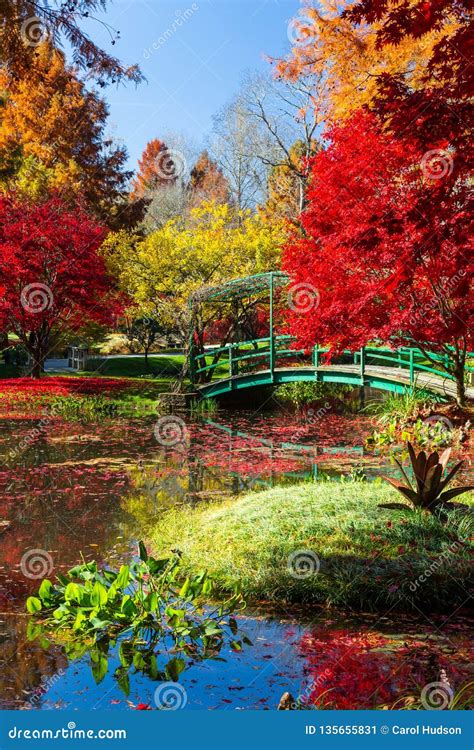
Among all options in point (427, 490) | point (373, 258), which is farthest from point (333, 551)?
point (373, 258)

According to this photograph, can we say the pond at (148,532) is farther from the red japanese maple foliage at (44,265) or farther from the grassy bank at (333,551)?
the red japanese maple foliage at (44,265)

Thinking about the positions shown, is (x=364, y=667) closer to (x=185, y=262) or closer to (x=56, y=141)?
(x=185, y=262)

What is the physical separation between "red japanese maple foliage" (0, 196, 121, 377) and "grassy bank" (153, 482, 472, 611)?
39.6 ft

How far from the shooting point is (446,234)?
737 cm

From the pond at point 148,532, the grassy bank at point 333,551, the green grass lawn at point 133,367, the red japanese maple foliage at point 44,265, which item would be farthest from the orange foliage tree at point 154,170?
the grassy bank at point 333,551

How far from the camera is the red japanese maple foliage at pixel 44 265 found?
17484 millimetres

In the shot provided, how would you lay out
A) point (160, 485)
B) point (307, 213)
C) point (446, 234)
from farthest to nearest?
point (307, 213) → point (160, 485) → point (446, 234)

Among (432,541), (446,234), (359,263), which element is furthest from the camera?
(359,263)

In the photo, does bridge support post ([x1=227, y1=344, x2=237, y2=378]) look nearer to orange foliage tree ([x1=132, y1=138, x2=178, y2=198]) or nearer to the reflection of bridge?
the reflection of bridge

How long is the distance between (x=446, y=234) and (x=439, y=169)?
1215mm

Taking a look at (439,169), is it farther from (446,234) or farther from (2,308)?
(2,308)

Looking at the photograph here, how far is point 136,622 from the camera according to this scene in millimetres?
4512

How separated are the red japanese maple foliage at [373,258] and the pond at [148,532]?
6.97ft

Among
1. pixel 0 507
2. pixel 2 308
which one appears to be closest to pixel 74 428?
pixel 2 308
